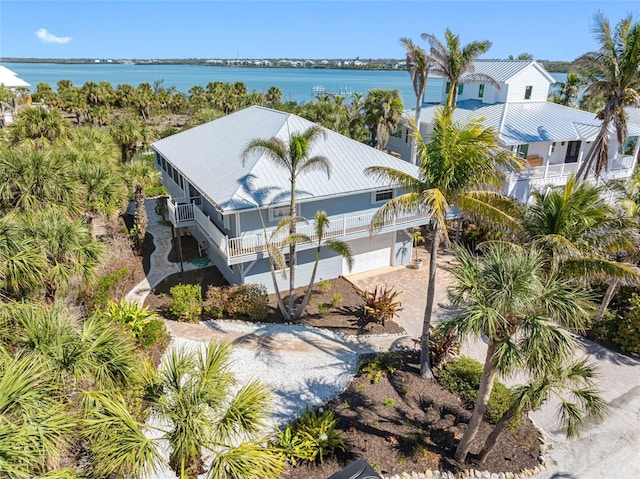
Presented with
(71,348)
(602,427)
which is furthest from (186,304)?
(602,427)

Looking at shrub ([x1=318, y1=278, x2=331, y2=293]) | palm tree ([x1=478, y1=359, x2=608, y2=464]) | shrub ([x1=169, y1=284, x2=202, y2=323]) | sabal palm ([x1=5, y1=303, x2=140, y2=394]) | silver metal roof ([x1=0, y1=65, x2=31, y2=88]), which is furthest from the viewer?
silver metal roof ([x1=0, y1=65, x2=31, y2=88])

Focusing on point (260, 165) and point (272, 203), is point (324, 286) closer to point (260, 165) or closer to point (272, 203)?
point (272, 203)

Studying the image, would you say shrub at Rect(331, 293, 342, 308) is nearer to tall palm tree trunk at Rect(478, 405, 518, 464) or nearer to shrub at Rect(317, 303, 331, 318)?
shrub at Rect(317, 303, 331, 318)

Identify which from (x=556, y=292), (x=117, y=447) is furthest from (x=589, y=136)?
(x=117, y=447)

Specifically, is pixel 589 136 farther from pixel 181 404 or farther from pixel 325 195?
pixel 181 404

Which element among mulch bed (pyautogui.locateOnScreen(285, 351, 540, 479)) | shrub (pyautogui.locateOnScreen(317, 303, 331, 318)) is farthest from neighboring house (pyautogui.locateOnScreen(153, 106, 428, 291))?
mulch bed (pyautogui.locateOnScreen(285, 351, 540, 479))

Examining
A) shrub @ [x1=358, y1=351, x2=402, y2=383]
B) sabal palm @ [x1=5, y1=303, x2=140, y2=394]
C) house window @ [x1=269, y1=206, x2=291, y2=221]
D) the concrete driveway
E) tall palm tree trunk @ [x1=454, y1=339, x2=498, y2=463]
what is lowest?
the concrete driveway
